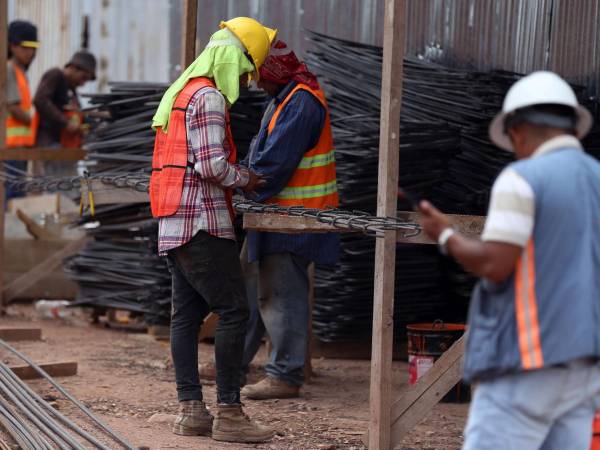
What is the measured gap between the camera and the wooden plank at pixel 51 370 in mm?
7035

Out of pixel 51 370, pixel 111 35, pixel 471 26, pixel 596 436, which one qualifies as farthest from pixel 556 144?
pixel 111 35

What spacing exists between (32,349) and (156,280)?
3.63ft

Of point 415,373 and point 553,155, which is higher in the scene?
point 553,155

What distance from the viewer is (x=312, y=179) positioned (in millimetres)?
6543

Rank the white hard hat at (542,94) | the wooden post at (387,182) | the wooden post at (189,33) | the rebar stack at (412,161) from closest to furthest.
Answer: the white hard hat at (542,94), the wooden post at (387,182), the wooden post at (189,33), the rebar stack at (412,161)

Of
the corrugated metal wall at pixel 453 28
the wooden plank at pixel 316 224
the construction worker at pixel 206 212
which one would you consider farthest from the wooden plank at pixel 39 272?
the wooden plank at pixel 316 224

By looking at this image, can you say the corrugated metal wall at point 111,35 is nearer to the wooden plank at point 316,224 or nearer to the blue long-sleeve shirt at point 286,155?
the blue long-sleeve shirt at point 286,155

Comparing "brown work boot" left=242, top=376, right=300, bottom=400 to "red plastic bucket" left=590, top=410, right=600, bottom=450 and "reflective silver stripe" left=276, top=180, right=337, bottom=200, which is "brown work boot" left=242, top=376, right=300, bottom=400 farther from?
"red plastic bucket" left=590, top=410, right=600, bottom=450

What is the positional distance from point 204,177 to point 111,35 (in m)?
8.42

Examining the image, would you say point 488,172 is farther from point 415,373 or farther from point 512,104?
point 512,104

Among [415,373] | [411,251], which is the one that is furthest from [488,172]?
[415,373]

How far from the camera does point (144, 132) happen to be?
866 cm

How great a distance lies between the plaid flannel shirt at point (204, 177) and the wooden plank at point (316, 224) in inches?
9.1

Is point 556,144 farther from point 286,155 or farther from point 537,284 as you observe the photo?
point 286,155
